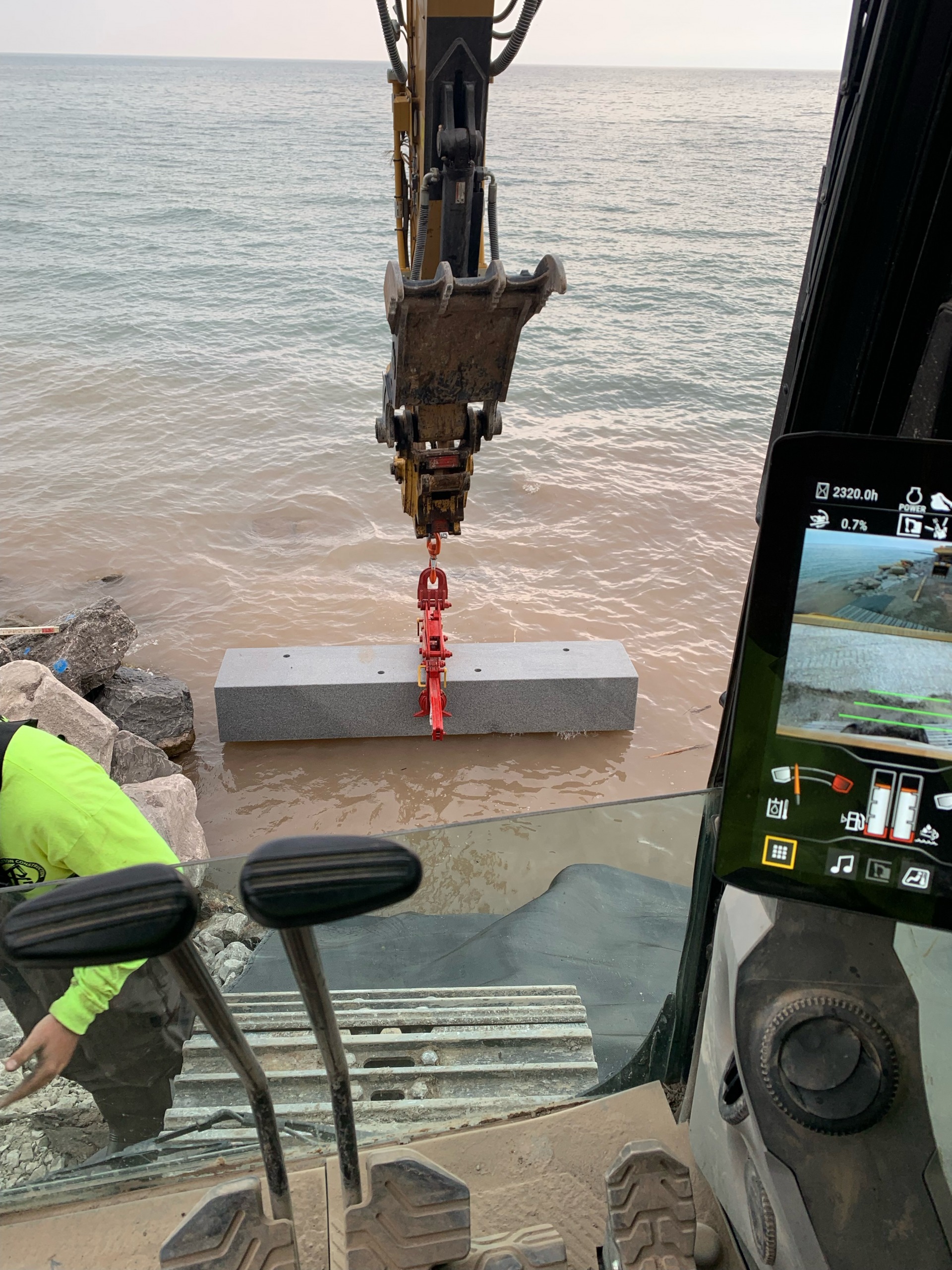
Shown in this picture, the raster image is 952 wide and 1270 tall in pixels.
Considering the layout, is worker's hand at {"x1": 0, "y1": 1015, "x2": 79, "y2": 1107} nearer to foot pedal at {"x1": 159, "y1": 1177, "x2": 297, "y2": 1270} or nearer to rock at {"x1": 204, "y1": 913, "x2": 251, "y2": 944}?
rock at {"x1": 204, "y1": 913, "x2": 251, "y2": 944}

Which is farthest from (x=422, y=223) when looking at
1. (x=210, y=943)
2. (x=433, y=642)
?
(x=210, y=943)

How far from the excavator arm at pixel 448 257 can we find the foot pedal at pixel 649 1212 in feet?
13.0

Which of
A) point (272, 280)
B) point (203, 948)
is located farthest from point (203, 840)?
point (272, 280)

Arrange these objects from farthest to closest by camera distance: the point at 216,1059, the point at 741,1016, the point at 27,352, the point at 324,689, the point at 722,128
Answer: the point at 722,128
the point at 27,352
the point at 324,689
the point at 216,1059
the point at 741,1016

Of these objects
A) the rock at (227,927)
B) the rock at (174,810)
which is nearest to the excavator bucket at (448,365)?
the rock at (174,810)

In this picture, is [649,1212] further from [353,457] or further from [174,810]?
[353,457]

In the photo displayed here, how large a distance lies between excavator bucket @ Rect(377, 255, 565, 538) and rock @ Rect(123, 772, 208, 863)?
2.49 m

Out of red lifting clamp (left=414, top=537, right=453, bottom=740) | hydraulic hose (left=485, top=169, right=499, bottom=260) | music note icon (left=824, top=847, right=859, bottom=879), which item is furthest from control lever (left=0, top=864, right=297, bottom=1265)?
red lifting clamp (left=414, top=537, right=453, bottom=740)

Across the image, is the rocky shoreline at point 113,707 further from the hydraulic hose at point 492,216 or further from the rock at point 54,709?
the hydraulic hose at point 492,216

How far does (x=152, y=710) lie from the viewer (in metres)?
7.50

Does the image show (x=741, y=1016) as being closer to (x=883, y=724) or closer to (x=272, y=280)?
(x=883, y=724)

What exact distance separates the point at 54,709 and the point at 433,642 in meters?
2.71

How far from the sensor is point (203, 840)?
20.7 ft

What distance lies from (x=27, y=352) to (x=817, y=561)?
69.2ft
